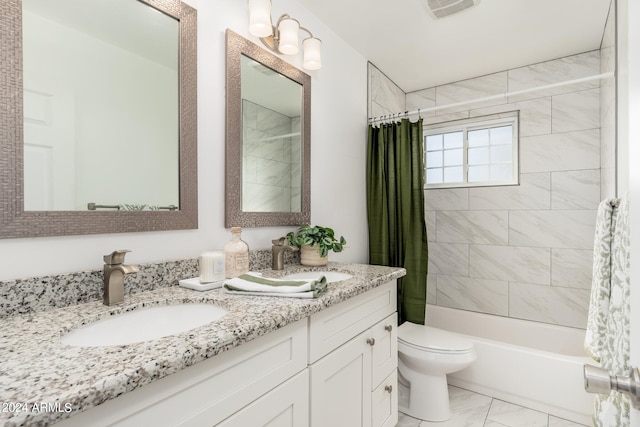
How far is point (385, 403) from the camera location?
63.5 inches

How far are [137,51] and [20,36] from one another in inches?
13.3

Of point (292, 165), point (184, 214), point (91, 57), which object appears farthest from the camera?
point (292, 165)

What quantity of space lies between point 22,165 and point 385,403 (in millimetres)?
1731

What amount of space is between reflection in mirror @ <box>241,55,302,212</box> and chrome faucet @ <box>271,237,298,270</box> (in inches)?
7.1

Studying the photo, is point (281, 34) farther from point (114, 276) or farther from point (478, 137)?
point (478, 137)

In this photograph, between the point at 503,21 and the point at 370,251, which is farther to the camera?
the point at 370,251

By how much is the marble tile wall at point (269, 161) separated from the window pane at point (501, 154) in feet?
6.33

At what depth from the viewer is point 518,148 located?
8.83ft

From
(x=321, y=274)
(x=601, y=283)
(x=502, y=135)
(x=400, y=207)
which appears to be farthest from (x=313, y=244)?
(x=502, y=135)

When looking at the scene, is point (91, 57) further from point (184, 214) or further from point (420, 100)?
point (420, 100)

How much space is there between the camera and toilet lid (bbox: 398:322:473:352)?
6.17 ft

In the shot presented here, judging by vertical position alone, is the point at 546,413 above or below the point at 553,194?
below

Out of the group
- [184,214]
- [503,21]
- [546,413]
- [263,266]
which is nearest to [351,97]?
[503,21]

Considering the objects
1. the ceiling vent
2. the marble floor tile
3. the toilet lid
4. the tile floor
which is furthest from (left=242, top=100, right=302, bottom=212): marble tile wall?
the marble floor tile
